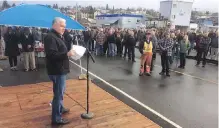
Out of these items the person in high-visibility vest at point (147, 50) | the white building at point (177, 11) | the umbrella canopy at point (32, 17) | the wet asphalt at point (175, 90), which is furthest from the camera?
the white building at point (177, 11)

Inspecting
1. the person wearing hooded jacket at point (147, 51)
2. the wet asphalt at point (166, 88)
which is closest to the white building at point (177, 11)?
the wet asphalt at point (166, 88)

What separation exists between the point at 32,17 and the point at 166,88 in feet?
16.3

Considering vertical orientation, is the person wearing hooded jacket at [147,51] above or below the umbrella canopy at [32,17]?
below

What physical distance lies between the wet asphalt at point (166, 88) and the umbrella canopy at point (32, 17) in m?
1.92

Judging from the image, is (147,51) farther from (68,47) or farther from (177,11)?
(177,11)

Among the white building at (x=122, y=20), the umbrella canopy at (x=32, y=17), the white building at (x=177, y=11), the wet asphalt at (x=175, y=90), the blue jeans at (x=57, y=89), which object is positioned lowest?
the wet asphalt at (x=175, y=90)

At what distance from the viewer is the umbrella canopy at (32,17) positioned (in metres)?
7.37

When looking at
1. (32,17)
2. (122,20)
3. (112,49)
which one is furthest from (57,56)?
(122,20)

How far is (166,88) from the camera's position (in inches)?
308

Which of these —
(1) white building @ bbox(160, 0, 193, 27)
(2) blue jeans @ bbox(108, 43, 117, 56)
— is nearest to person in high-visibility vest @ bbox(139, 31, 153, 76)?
(2) blue jeans @ bbox(108, 43, 117, 56)

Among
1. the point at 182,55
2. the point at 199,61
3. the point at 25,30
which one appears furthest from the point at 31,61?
the point at 199,61

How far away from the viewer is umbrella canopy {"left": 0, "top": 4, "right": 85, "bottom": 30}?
7.37 m

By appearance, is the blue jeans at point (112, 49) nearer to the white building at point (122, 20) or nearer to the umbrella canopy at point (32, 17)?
the umbrella canopy at point (32, 17)

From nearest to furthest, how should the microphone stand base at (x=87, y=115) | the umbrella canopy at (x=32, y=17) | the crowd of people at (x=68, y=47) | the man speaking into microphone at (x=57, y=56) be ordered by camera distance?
the man speaking into microphone at (x=57, y=56) < the crowd of people at (x=68, y=47) < the microphone stand base at (x=87, y=115) < the umbrella canopy at (x=32, y=17)
